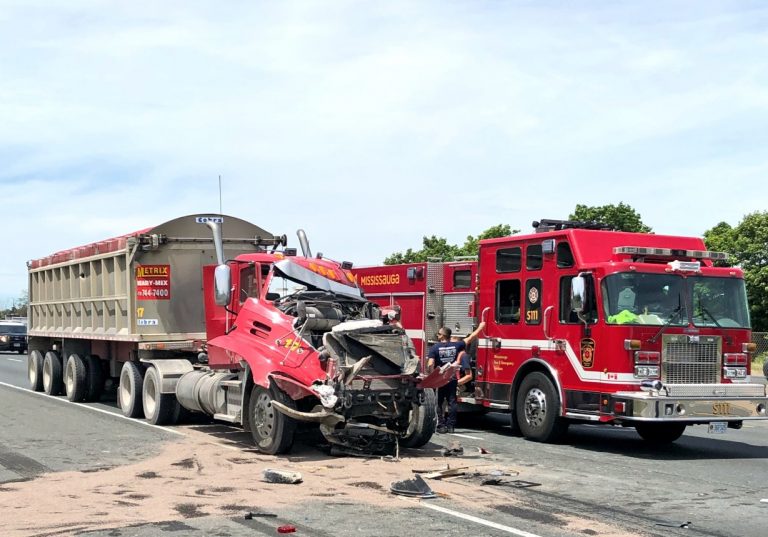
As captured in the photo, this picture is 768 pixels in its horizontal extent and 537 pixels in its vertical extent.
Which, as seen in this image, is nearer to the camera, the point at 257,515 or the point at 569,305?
the point at 257,515

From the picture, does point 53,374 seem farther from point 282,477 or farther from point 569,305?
point 282,477

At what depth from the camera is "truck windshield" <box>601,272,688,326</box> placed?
41.2 feet

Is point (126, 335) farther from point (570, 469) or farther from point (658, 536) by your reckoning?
point (658, 536)

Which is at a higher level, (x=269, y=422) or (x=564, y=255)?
(x=564, y=255)

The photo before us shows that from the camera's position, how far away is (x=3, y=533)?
7.49 m

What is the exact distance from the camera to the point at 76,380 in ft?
64.3

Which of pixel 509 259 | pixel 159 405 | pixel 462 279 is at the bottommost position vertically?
pixel 159 405

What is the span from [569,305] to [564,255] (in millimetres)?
723

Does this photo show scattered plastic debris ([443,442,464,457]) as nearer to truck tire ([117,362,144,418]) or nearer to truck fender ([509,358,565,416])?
truck fender ([509,358,565,416])

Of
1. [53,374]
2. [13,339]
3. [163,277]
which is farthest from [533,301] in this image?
[13,339]

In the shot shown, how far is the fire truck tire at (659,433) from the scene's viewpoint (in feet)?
45.9

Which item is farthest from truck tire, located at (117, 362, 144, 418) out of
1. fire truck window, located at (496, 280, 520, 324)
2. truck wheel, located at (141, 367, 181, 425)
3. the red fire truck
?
fire truck window, located at (496, 280, 520, 324)

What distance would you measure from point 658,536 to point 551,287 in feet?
20.9

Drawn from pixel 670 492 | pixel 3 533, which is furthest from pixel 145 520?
pixel 670 492
